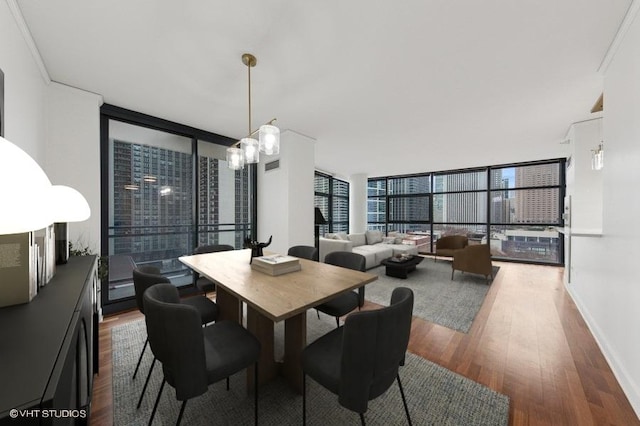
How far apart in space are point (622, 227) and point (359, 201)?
5.99 m

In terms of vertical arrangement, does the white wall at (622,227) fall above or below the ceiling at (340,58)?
below

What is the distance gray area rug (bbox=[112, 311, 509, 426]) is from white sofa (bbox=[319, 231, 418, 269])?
9.09ft

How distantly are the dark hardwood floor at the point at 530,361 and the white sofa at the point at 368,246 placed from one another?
209cm

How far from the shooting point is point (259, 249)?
87.1 inches

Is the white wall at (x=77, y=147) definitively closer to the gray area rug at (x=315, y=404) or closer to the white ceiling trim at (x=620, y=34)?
the gray area rug at (x=315, y=404)

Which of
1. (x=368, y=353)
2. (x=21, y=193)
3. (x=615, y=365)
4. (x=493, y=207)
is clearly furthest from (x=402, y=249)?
(x=21, y=193)

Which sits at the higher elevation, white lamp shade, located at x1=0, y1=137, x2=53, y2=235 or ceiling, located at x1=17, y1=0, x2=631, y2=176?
ceiling, located at x1=17, y1=0, x2=631, y2=176

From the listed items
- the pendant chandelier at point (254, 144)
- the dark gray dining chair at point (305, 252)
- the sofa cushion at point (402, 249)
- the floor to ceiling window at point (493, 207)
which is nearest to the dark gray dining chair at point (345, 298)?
the dark gray dining chair at point (305, 252)

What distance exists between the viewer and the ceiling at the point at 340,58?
1636 mm

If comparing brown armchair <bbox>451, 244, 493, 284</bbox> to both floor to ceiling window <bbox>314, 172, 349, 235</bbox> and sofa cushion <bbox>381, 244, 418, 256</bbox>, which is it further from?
floor to ceiling window <bbox>314, 172, 349, 235</bbox>

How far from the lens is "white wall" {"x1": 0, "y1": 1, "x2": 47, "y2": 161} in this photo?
5.18 feet

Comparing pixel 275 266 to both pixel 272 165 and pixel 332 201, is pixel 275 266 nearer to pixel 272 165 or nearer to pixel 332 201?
pixel 272 165

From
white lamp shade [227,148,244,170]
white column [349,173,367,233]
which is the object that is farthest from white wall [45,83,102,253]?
white column [349,173,367,233]

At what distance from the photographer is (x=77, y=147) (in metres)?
2.63
